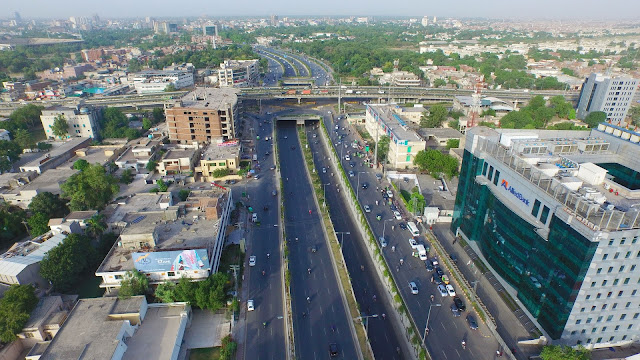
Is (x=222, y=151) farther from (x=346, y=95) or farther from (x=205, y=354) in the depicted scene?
(x=346, y=95)

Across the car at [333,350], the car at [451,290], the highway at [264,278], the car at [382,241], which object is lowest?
the highway at [264,278]

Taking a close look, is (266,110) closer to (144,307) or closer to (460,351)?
(144,307)

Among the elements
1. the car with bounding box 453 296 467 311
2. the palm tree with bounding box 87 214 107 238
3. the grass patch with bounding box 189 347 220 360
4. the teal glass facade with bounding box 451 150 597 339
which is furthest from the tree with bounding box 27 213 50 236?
the teal glass facade with bounding box 451 150 597 339

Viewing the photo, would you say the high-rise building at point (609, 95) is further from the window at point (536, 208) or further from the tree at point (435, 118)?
the window at point (536, 208)

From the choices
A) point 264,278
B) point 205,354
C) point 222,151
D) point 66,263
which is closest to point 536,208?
point 264,278

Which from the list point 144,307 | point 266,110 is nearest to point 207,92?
point 266,110

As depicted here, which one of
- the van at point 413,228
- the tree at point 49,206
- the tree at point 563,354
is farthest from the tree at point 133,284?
the tree at point 563,354
